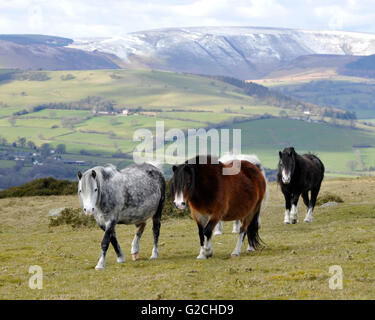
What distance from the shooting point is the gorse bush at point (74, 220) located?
30703mm

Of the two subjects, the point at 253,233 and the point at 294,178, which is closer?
the point at 253,233

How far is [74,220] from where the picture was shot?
3106cm

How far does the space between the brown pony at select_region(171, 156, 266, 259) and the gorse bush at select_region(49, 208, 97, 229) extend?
48.4ft

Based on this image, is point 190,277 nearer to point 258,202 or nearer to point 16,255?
point 258,202

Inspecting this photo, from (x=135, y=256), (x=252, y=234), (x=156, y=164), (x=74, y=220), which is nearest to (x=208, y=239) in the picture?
(x=252, y=234)

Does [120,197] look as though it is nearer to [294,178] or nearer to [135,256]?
[135,256]

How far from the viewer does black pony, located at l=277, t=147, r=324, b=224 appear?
24.7 m

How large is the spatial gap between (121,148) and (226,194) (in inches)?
7012

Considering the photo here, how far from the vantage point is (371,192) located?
39531 millimetres

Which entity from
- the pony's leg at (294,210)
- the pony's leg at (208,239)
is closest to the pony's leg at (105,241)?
the pony's leg at (208,239)

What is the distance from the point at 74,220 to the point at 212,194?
16598 mm

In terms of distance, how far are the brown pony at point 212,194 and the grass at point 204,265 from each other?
0.91m

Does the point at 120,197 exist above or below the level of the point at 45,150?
above
